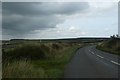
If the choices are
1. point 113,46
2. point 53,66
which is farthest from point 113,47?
point 53,66

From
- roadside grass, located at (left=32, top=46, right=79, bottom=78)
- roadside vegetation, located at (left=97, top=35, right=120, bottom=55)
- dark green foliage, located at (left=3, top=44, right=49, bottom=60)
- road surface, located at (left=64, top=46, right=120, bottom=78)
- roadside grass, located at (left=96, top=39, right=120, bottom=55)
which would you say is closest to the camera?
road surface, located at (left=64, top=46, right=120, bottom=78)

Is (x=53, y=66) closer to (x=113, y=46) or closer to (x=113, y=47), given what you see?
(x=113, y=47)

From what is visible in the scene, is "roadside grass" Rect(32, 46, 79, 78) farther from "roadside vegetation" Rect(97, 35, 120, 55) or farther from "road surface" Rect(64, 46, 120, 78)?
"roadside vegetation" Rect(97, 35, 120, 55)

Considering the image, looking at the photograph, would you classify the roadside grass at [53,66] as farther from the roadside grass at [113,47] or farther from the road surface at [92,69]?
the roadside grass at [113,47]

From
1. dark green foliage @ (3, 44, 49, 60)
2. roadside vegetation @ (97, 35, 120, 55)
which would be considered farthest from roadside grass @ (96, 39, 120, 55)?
dark green foliage @ (3, 44, 49, 60)

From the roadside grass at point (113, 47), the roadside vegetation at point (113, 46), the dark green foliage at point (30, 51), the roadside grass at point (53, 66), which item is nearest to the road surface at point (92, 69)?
the roadside grass at point (53, 66)

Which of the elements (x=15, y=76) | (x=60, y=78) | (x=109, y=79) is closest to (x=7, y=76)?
(x=15, y=76)

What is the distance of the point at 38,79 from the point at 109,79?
10.6 ft

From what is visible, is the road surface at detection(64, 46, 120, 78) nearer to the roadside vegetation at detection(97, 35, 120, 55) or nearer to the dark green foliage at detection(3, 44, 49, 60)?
the dark green foliage at detection(3, 44, 49, 60)

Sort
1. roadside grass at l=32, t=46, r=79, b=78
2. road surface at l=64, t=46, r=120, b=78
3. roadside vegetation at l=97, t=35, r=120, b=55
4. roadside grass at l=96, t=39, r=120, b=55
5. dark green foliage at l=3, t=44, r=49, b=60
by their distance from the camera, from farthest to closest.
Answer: roadside vegetation at l=97, t=35, r=120, b=55 < roadside grass at l=96, t=39, r=120, b=55 < dark green foliage at l=3, t=44, r=49, b=60 < roadside grass at l=32, t=46, r=79, b=78 < road surface at l=64, t=46, r=120, b=78

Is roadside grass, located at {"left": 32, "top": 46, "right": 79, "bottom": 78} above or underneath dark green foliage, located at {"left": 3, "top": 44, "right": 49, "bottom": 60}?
underneath

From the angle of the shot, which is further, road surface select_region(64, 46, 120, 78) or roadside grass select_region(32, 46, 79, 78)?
roadside grass select_region(32, 46, 79, 78)

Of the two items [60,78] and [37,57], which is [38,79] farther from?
[37,57]

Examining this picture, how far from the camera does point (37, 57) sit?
27.5 m
